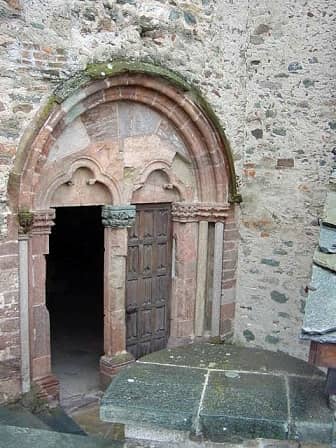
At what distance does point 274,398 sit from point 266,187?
3982mm

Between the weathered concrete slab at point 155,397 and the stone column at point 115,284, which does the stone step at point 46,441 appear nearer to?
the weathered concrete slab at point 155,397

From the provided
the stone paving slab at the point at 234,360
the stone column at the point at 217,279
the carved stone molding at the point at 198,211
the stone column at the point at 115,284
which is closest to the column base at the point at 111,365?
the stone column at the point at 115,284

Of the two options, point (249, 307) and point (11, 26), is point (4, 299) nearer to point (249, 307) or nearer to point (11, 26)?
point (11, 26)

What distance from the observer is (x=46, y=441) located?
7.13 feet

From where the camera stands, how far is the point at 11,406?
4383mm

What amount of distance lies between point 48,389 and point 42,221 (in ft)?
5.34

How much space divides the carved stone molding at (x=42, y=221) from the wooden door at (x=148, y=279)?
41.8 inches

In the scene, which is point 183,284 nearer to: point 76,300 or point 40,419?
point 40,419

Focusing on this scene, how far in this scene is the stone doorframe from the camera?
434 centimetres

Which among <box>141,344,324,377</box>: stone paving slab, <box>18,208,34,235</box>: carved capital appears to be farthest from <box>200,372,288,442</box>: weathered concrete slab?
<box>18,208,34,235</box>: carved capital

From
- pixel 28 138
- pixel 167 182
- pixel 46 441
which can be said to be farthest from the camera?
pixel 167 182

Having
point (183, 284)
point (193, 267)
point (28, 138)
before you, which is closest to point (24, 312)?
point (28, 138)

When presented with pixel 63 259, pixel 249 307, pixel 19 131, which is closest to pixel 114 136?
pixel 19 131

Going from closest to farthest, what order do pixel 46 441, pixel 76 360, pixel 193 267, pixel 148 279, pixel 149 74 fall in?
pixel 46 441, pixel 149 74, pixel 148 279, pixel 193 267, pixel 76 360
